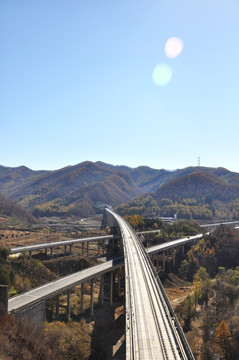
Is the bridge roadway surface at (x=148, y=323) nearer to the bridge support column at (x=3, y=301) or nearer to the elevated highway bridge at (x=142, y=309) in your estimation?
the elevated highway bridge at (x=142, y=309)

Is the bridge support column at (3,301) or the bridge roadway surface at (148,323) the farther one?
the bridge support column at (3,301)

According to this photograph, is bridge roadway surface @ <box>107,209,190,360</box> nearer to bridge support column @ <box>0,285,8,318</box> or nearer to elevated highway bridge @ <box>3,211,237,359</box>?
elevated highway bridge @ <box>3,211,237,359</box>

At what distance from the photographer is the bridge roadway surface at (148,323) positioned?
24.2 meters

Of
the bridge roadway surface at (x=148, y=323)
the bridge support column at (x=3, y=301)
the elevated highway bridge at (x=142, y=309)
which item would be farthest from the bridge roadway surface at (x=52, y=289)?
the bridge roadway surface at (x=148, y=323)

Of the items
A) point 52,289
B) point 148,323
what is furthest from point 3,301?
point 148,323

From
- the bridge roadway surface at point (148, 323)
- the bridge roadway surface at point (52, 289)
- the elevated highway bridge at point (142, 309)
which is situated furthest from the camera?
the bridge roadway surface at point (52, 289)

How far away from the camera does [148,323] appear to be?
3012 centimetres

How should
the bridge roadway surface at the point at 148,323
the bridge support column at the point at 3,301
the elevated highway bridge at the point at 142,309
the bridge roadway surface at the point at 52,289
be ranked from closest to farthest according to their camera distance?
1. the bridge roadway surface at the point at 148,323
2. the elevated highway bridge at the point at 142,309
3. the bridge support column at the point at 3,301
4. the bridge roadway surface at the point at 52,289

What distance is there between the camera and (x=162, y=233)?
113312mm

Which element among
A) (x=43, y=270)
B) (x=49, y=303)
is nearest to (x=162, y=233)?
(x=43, y=270)

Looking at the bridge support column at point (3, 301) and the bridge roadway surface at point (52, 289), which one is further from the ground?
the bridge support column at point (3, 301)

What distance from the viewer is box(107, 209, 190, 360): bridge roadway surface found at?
79.5ft

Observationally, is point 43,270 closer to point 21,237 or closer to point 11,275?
point 11,275

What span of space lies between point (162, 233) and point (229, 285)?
57.7 m
